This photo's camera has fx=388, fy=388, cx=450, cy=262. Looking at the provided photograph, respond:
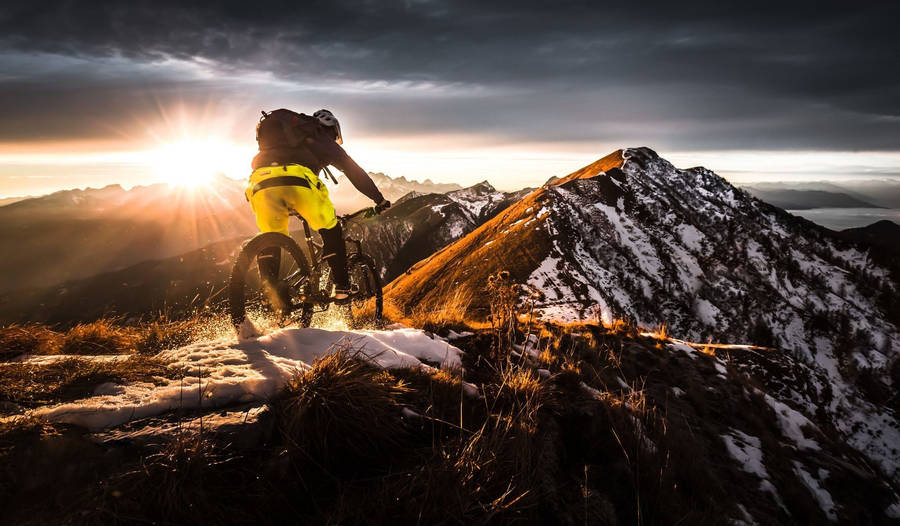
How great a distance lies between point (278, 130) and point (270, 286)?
219 cm

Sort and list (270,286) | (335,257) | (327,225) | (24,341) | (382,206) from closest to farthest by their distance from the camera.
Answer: (24,341)
(270,286)
(327,225)
(335,257)
(382,206)

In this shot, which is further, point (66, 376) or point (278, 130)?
point (278, 130)

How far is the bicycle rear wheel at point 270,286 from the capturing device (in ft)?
16.0

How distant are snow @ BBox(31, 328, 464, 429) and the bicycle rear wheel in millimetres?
854

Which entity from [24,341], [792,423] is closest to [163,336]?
[24,341]

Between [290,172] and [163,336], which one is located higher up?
[290,172]

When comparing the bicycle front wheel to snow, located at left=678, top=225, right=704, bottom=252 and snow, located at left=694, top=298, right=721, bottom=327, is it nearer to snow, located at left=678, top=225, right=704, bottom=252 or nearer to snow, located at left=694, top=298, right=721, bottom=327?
snow, located at left=694, top=298, right=721, bottom=327

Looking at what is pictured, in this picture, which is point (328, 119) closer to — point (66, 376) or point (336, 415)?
point (66, 376)

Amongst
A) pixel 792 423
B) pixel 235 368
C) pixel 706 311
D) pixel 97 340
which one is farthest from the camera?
pixel 706 311

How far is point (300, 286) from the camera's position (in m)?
6.05

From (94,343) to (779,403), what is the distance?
9.24 m

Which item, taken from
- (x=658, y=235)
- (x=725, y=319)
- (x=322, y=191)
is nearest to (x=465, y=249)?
(x=658, y=235)

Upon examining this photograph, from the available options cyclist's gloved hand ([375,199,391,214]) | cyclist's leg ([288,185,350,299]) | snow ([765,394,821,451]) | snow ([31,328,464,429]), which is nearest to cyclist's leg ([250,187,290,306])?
cyclist's leg ([288,185,350,299])

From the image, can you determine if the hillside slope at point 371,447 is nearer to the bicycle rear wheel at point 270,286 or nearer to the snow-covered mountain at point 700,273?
the bicycle rear wheel at point 270,286
